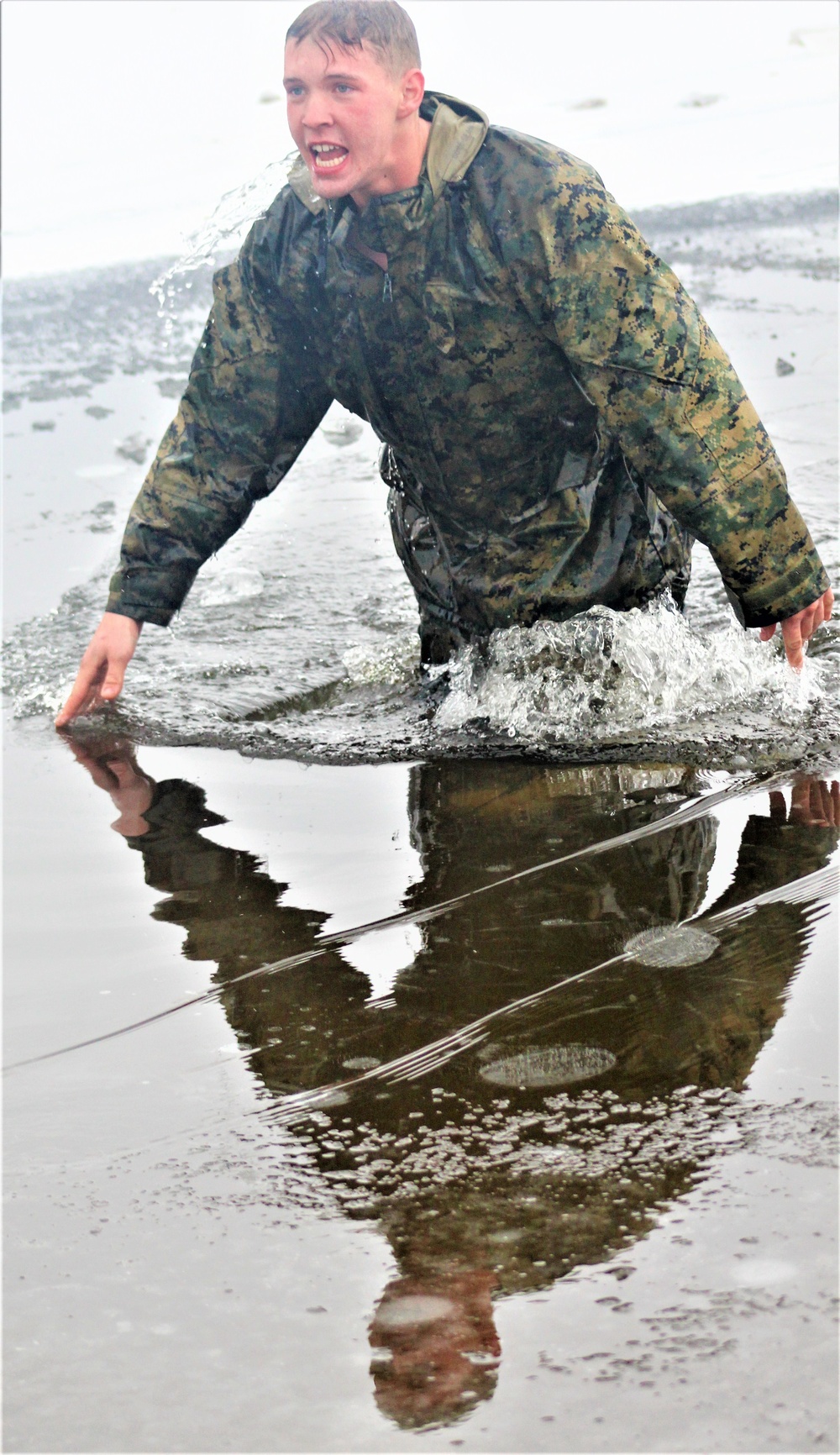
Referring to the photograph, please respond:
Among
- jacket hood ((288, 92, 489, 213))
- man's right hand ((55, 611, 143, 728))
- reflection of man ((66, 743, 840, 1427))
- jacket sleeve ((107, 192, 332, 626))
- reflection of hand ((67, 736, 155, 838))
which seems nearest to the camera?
reflection of man ((66, 743, 840, 1427))

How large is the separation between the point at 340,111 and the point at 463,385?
63 cm

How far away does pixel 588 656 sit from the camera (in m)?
3.35

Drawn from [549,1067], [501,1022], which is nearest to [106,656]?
[501,1022]

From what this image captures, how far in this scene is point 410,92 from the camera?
2670mm

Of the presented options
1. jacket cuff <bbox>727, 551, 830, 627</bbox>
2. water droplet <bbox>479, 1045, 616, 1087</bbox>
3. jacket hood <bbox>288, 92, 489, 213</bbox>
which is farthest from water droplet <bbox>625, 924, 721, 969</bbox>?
jacket hood <bbox>288, 92, 489, 213</bbox>

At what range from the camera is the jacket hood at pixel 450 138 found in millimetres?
2705

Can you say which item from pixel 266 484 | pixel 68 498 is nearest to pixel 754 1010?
pixel 266 484

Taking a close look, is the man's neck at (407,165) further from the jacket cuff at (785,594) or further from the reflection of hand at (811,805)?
the reflection of hand at (811,805)

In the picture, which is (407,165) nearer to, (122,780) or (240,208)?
(240,208)

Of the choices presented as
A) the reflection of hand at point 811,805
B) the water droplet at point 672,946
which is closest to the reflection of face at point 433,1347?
the water droplet at point 672,946

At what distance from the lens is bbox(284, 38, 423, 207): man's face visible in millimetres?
2592

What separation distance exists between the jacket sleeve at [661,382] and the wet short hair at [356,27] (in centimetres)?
37

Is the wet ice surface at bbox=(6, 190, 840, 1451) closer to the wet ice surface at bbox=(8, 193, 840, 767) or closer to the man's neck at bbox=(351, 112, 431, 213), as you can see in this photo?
the wet ice surface at bbox=(8, 193, 840, 767)

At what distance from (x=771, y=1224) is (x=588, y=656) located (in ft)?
6.60
